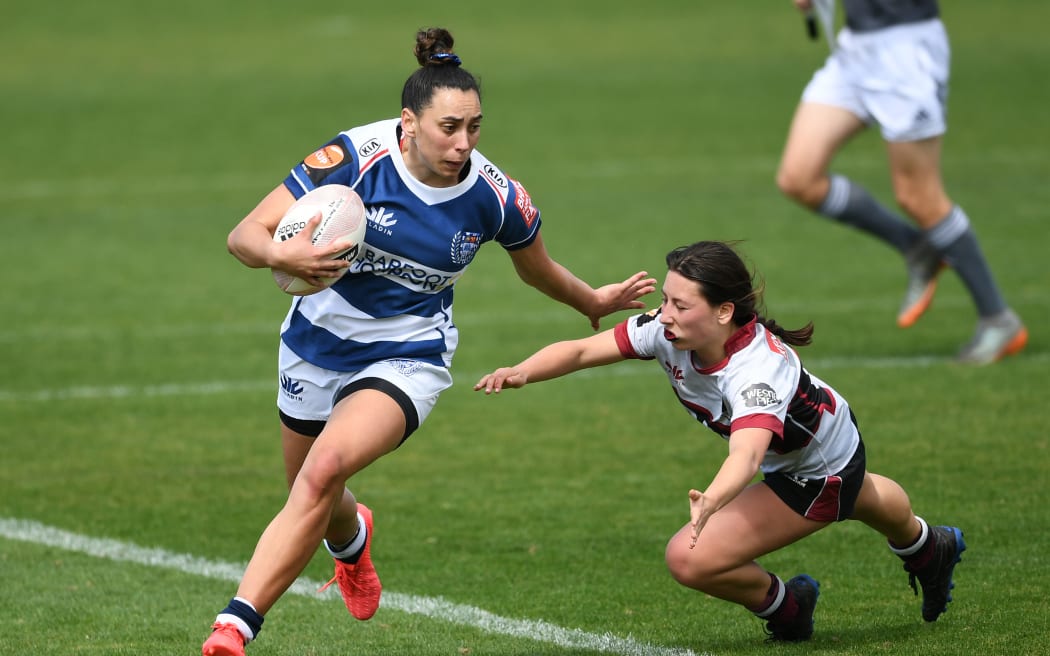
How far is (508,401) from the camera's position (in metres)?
9.17

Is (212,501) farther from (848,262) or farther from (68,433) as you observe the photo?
(848,262)

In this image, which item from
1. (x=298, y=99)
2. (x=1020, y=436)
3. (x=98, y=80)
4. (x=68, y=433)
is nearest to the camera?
(x=1020, y=436)

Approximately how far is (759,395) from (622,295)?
36.0 inches

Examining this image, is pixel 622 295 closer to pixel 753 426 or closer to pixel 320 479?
pixel 753 426

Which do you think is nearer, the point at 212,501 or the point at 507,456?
the point at 212,501

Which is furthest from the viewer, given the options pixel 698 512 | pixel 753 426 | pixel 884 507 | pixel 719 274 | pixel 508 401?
pixel 508 401

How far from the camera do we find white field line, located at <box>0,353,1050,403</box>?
29.8 ft

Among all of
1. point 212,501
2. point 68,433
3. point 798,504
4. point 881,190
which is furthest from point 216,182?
point 798,504

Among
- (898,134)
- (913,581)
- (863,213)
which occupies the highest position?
(913,581)

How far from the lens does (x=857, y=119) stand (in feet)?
30.8

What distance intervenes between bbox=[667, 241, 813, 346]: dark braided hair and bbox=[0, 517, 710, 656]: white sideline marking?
1.20 meters

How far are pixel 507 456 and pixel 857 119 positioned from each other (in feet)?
10.8

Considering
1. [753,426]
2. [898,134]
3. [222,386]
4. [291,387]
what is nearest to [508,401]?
[222,386]

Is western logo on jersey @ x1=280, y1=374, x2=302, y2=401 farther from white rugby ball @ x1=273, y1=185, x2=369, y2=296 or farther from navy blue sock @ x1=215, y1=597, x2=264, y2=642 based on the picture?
navy blue sock @ x1=215, y1=597, x2=264, y2=642
